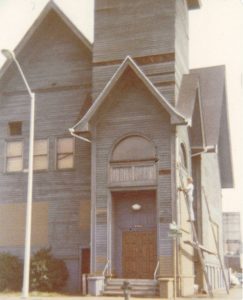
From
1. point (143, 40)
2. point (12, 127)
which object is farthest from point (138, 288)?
point (12, 127)

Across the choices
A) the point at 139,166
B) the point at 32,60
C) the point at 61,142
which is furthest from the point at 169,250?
the point at 32,60

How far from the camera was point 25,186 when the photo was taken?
94.5ft

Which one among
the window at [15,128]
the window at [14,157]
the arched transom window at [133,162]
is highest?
the window at [15,128]

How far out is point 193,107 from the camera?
88.4 ft

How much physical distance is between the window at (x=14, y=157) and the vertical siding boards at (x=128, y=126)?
5.41 m

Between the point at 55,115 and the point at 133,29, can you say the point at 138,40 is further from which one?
the point at 55,115

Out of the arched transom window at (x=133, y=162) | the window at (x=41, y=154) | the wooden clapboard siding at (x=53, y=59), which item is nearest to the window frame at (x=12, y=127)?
the window at (x=41, y=154)

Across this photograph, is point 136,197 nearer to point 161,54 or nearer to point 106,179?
point 106,179

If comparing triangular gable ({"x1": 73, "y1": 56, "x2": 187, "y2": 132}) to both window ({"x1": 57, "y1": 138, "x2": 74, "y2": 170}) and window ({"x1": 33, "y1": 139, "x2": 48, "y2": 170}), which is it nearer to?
window ({"x1": 57, "y1": 138, "x2": 74, "y2": 170})

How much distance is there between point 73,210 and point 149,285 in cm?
646

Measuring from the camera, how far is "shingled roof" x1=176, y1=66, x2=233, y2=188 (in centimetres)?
2659

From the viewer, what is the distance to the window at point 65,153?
93.0ft

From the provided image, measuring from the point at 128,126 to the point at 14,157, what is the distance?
7.23m

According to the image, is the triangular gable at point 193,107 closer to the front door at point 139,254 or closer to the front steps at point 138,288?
the front door at point 139,254
